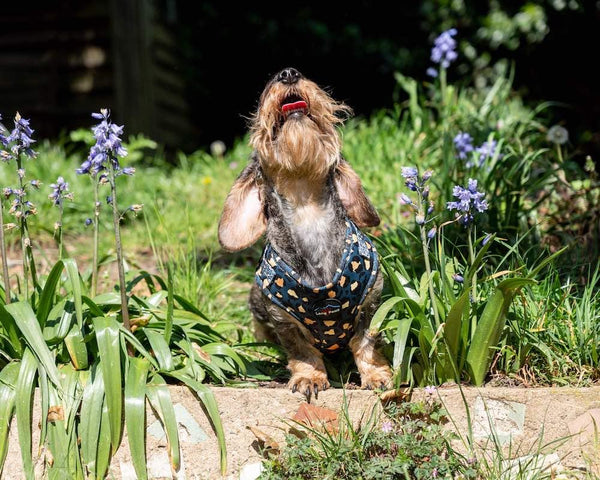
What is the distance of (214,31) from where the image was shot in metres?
10.6

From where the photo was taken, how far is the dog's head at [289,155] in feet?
9.86

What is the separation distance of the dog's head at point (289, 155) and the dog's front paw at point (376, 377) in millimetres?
656

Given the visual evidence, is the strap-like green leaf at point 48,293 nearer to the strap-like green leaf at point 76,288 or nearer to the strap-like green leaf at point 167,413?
the strap-like green leaf at point 76,288

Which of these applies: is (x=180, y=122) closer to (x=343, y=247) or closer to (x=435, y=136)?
(x=435, y=136)

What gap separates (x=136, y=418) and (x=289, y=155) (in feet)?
4.04

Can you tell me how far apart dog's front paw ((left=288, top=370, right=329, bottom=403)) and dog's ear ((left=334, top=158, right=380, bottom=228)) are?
73 centimetres

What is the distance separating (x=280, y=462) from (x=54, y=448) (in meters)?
0.90

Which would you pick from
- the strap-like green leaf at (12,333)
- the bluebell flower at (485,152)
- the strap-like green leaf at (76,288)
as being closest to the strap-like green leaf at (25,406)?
the strap-like green leaf at (12,333)

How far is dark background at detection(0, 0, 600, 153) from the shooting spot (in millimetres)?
9516

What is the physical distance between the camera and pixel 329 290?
3096 millimetres

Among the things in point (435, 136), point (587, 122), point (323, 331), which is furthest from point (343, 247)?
point (587, 122)

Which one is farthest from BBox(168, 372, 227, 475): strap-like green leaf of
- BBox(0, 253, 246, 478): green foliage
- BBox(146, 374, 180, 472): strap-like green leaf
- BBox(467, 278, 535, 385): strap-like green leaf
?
BBox(467, 278, 535, 385): strap-like green leaf

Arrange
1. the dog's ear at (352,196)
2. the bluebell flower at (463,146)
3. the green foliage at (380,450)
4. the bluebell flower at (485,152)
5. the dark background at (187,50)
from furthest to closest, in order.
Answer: the dark background at (187,50), the bluebell flower at (463,146), the bluebell flower at (485,152), the dog's ear at (352,196), the green foliage at (380,450)

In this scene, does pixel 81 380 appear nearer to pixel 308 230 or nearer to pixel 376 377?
pixel 308 230
